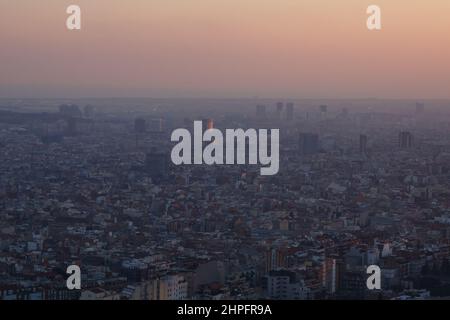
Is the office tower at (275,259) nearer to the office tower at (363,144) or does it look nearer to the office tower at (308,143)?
the office tower at (308,143)

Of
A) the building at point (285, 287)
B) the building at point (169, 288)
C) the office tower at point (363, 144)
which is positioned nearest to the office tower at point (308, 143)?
the office tower at point (363, 144)

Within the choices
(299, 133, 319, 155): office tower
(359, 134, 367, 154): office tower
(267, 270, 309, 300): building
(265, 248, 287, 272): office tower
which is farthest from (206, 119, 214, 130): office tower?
(267, 270, 309, 300): building

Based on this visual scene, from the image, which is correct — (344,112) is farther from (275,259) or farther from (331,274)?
(331,274)

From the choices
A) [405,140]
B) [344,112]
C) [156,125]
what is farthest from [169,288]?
[405,140]

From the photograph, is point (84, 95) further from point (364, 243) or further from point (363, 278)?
point (363, 278)

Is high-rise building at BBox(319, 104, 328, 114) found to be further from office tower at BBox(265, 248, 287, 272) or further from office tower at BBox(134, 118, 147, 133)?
office tower at BBox(265, 248, 287, 272)

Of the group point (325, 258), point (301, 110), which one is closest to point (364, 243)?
point (325, 258)
